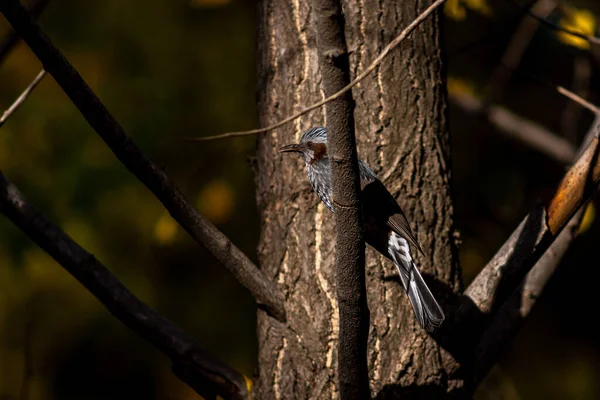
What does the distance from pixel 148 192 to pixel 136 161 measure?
281 cm

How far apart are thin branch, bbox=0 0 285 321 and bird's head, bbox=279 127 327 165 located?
0.42 m

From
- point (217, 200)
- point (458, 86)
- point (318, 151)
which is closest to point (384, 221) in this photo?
point (318, 151)

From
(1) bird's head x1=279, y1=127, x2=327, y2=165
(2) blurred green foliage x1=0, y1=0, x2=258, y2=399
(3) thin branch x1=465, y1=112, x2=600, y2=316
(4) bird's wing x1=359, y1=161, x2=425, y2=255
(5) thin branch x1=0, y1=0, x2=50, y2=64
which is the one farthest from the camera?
(2) blurred green foliage x1=0, y1=0, x2=258, y2=399

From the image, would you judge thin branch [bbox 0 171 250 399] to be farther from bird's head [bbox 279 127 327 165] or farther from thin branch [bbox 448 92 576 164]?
thin branch [bbox 448 92 576 164]

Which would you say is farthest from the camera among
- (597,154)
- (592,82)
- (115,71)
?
(592,82)

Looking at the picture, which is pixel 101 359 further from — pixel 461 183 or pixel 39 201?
pixel 461 183

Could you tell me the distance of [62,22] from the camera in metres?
5.24

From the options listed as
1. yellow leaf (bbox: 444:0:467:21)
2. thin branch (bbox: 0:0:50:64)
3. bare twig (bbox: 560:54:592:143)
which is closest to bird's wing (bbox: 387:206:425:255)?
yellow leaf (bbox: 444:0:467:21)

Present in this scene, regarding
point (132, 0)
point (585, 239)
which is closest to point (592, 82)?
point (585, 239)

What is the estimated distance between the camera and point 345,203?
5.76 feet

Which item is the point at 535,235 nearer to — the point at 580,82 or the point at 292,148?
the point at 292,148

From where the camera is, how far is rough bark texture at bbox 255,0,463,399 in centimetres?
225

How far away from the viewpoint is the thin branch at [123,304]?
7.45 ft

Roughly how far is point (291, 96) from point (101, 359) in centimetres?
329
